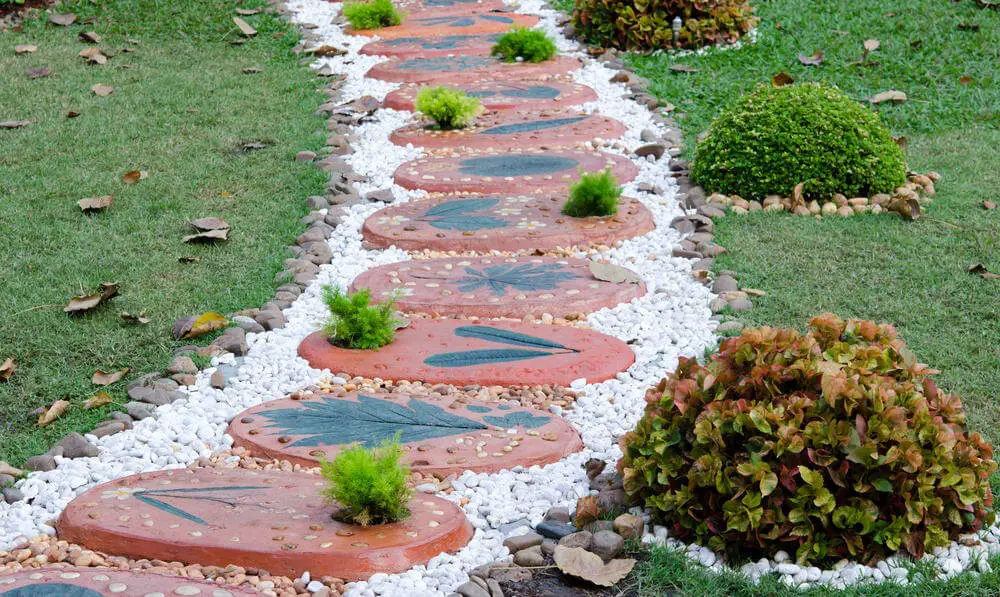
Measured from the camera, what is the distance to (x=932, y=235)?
470 centimetres

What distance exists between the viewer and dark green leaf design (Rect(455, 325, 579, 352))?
3855mm

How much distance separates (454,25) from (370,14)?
27.2 inches

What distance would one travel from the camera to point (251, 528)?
265cm

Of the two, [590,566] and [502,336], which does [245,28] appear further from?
[590,566]

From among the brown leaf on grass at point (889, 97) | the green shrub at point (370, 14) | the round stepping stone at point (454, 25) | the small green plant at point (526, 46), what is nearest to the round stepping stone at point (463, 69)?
the small green plant at point (526, 46)

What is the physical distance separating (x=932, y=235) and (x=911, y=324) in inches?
40.4

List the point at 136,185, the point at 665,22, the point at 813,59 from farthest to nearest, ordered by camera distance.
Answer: the point at 665,22, the point at 813,59, the point at 136,185

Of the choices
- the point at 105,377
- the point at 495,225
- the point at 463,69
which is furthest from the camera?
the point at 463,69

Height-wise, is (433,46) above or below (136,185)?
above

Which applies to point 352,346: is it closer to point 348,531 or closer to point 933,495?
point 348,531

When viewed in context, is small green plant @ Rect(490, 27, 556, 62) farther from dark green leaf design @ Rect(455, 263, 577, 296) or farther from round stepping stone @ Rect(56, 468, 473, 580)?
round stepping stone @ Rect(56, 468, 473, 580)

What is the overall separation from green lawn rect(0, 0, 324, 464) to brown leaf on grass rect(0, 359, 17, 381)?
0.04 meters

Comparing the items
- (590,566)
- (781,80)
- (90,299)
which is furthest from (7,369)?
(781,80)

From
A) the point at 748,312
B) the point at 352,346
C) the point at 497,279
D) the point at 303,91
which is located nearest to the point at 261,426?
the point at 352,346
